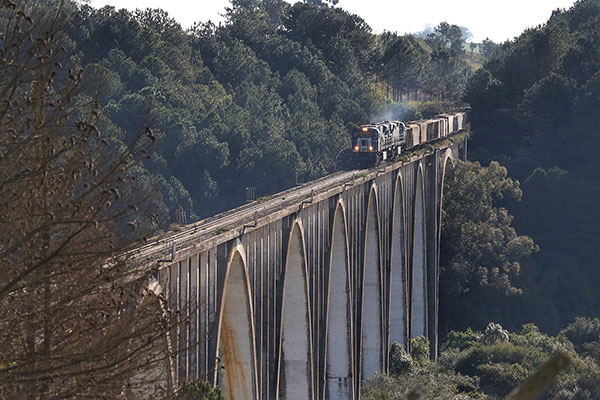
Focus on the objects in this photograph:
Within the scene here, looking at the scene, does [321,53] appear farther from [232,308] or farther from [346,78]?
[232,308]

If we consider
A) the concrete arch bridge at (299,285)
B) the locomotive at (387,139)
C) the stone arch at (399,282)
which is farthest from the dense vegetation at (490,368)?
the locomotive at (387,139)

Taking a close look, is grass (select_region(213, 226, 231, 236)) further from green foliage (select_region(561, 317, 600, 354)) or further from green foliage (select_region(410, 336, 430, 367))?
green foliage (select_region(561, 317, 600, 354))

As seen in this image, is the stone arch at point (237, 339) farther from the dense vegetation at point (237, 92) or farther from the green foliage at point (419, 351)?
the dense vegetation at point (237, 92)

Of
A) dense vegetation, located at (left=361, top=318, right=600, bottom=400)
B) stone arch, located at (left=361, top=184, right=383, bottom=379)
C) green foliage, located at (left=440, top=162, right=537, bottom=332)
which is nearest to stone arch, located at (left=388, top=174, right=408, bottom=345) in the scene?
dense vegetation, located at (left=361, top=318, right=600, bottom=400)

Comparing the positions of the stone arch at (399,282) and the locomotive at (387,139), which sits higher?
the locomotive at (387,139)

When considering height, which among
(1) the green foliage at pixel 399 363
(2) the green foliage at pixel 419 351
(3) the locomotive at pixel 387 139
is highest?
(3) the locomotive at pixel 387 139

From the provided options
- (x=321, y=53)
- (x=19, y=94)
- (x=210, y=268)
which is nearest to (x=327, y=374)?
(x=210, y=268)

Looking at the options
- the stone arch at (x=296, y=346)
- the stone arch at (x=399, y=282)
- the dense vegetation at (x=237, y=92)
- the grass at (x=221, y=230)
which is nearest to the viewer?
the grass at (x=221, y=230)
